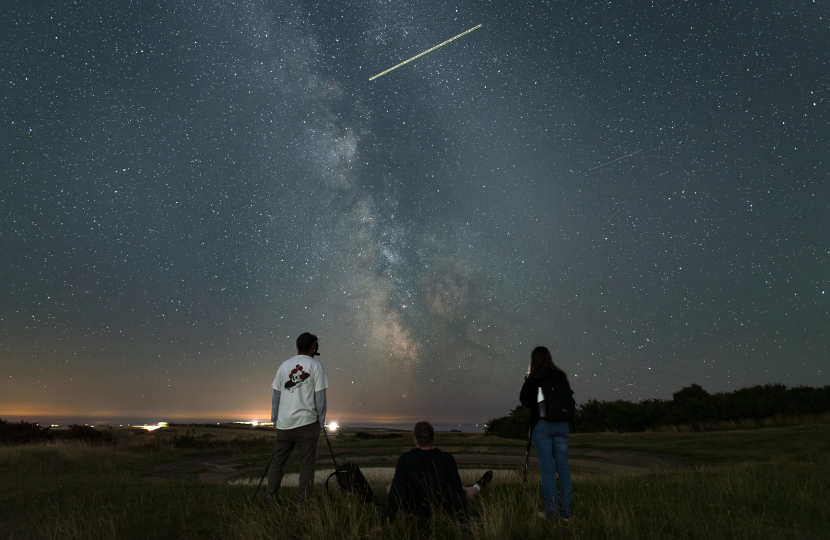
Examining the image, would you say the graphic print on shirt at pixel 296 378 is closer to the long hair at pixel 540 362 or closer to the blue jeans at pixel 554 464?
the long hair at pixel 540 362

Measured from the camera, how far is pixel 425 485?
5660 mm

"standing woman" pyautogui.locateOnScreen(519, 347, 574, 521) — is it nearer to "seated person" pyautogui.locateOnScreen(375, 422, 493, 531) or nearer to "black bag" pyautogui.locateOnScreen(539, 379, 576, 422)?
"black bag" pyautogui.locateOnScreen(539, 379, 576, 422)

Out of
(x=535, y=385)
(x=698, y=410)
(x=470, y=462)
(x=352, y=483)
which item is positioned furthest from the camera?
(x=698, y=410)

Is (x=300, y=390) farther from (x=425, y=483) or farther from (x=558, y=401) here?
(x=558, y=401)

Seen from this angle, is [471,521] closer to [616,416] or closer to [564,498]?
[564,498]

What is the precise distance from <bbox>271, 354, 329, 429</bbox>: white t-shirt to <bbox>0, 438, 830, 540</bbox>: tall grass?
1181 millimetres

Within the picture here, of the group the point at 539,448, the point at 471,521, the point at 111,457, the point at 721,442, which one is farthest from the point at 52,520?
the point at 721,442

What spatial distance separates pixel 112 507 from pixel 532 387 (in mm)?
6628

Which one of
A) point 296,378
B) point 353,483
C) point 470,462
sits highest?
point 296,378

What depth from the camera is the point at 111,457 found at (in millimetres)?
18422

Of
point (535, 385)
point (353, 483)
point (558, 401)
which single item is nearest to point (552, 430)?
point (558, 401)

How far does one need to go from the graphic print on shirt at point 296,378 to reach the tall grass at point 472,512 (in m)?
1.66

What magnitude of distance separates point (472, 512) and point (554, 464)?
1339 millimetres

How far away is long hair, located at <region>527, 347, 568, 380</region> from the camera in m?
6.62
